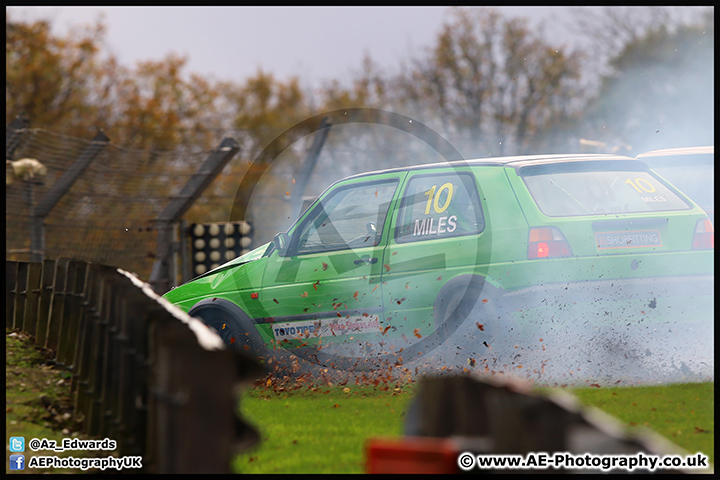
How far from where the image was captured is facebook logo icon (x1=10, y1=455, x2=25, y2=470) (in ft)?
13.3

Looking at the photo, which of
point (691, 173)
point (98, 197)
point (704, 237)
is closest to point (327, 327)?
point (704, 237)

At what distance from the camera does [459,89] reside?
1660 inches

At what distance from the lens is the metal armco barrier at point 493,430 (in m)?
2.04

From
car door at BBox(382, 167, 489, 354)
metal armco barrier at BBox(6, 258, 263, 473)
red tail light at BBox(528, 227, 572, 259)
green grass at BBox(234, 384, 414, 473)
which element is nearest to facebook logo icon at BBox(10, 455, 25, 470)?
metal armco barrier at BBox(6, 258, 263, 473)

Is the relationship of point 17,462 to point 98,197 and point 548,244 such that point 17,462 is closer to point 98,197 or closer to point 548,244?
point 548,244

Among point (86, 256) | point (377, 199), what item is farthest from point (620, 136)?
point (377, 199)

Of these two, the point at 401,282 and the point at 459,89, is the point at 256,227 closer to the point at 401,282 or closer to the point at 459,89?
the point at 401,282

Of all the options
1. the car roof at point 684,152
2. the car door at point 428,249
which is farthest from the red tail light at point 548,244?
the car roof at point 684,152

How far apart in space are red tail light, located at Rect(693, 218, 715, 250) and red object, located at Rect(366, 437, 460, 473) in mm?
4414

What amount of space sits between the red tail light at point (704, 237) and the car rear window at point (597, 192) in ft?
0.70

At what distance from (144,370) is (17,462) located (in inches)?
38.7

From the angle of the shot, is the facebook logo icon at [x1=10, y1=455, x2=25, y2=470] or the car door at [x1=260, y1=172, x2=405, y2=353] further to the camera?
the car door at [x1=260, y1=172, x2=405, y2=353]

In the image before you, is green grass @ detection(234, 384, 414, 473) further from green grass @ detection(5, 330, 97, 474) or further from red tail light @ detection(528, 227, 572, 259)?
red tail light @ detection(528, 227, 572, 259)

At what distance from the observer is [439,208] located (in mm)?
6422
